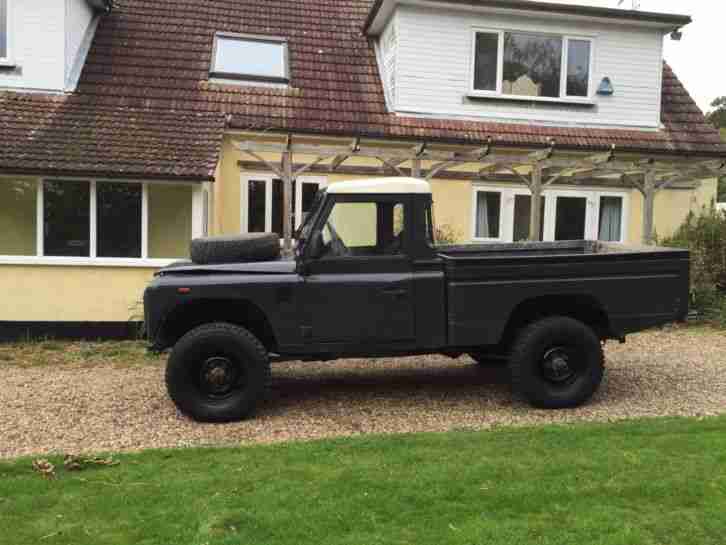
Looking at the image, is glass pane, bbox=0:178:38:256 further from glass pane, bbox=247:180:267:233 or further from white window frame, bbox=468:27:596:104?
white window frame, bbox=468:27:596:104

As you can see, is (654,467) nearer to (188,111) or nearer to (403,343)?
(403,343)

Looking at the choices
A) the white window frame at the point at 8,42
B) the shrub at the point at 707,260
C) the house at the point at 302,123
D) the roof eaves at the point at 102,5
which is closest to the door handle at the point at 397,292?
the house at the point at 302,123

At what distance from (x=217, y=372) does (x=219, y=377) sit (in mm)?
49

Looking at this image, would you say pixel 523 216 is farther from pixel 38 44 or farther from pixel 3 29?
pixel 3 29

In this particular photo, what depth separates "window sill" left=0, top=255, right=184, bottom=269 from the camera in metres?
9.73

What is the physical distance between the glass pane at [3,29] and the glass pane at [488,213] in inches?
354

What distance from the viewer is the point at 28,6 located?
36.0ft

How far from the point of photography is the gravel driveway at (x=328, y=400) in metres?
5.46

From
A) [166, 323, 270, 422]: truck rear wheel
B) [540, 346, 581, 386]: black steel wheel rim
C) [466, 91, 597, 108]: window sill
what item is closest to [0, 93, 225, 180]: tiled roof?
[166, 323, 270, 422]: truck rear wheel

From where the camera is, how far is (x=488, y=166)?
12.8 metres

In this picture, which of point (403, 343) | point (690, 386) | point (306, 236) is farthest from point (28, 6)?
point (690, 386)

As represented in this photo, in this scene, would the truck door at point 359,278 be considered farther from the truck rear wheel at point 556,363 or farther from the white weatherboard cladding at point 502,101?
the white weatherboard cladding at point 502,101

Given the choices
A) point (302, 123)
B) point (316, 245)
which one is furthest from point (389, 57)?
point (316, 245)

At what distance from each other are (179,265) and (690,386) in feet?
17.7
